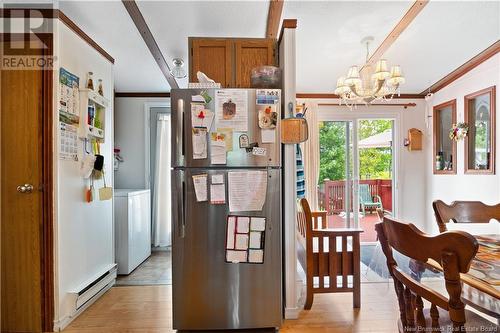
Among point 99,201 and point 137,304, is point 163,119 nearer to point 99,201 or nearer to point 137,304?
point 99,201

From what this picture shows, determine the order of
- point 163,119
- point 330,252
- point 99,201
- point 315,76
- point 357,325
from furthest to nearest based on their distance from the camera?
1. point 163,119
2. point 315,76
3. point 99,201
4. point 330,252
5. point 357,325

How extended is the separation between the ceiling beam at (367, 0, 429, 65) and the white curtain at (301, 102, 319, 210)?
1.02m

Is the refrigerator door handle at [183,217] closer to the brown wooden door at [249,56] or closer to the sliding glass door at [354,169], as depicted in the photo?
the brown wooden door at [249,56]

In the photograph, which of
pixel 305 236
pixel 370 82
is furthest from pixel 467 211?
pixel 370 82

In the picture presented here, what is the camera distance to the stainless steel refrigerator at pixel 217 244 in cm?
185

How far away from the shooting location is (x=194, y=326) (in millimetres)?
1898

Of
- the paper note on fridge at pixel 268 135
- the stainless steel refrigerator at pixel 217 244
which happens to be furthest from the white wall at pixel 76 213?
the paper note on fridge at pixel 268 135

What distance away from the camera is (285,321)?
207 cm

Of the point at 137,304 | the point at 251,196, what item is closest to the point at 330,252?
the point at 251,196

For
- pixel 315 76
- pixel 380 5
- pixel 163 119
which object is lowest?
pixel 163 119

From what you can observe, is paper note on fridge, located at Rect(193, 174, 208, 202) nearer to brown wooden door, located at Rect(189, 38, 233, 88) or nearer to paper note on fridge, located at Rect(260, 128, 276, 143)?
paper note on fridge, located at Rect(260, 128, 276, 143)

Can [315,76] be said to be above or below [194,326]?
above

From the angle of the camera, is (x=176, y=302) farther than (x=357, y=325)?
No

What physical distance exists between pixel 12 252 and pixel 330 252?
2392mm
